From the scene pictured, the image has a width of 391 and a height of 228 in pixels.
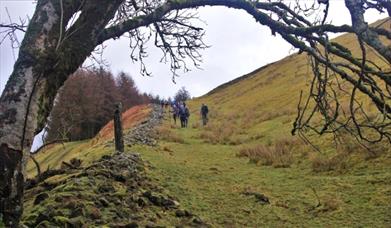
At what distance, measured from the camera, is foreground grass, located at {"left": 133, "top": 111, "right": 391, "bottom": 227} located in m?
9.15

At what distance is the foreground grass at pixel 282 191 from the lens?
915cm

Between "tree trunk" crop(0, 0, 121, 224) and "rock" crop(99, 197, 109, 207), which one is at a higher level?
"tree trunk" crop(0, 0, 121, 224)

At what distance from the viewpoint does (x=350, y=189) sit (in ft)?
36.5

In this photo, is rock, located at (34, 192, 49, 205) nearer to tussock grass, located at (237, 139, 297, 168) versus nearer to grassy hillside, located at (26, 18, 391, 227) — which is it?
grassy hillside, located at (26, 18, 391, 227)

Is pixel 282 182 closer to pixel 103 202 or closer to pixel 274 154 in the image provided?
pixel 274 154

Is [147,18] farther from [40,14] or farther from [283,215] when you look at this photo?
[283,215]

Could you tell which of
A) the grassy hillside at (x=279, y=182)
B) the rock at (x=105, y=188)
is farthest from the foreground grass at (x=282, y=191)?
the rock at (x=105, y=188)

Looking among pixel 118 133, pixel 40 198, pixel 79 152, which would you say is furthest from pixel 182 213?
pixel 79 152

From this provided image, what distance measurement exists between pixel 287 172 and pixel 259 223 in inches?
224

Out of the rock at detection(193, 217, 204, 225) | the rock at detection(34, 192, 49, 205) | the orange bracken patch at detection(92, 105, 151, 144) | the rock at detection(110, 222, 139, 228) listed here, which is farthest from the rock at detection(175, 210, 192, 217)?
the orange bracken patch at detection(92, 105, 151, 144)

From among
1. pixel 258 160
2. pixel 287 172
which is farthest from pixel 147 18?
pixel 258 160

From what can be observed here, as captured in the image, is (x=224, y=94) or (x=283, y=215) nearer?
(x=283, y=215)

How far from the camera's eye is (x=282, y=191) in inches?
460

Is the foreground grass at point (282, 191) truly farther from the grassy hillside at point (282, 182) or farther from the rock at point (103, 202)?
the rock at point (103, 202)
